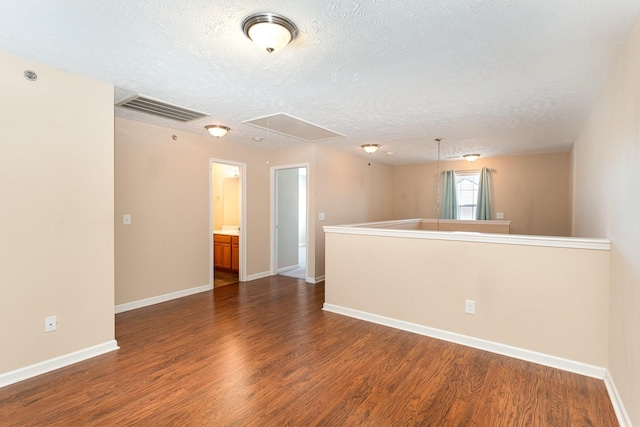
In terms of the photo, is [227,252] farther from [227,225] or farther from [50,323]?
[50,323]

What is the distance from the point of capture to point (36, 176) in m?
2.46

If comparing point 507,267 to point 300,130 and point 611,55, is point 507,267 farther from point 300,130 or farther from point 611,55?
point 300,130

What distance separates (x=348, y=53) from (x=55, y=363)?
11.0 feet

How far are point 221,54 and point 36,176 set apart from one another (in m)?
1.73

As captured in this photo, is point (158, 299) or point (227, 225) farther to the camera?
point (227, 225)

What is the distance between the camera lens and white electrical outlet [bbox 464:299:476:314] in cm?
310

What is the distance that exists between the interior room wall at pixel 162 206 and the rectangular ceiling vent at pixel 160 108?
2.01 feet

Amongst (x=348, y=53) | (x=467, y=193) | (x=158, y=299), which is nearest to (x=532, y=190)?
(x=467, y=193)

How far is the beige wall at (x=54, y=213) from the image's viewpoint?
2.36 m

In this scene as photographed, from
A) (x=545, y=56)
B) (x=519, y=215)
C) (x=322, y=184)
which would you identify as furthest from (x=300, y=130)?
(x=519, y=215)

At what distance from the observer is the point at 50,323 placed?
256cm

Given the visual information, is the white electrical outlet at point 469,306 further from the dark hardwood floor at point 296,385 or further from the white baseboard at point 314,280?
the white baseboard at point 314,280

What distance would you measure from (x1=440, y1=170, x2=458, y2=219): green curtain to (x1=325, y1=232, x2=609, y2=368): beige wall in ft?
13.8

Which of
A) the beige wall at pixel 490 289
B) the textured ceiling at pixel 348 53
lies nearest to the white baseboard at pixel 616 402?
the beige wall at pixel 490 289
